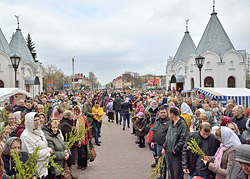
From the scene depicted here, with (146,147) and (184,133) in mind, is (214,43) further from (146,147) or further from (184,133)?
(184,133)

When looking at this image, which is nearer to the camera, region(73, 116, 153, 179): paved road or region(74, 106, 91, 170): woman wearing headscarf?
region(73, 116, 153, 179): paved road

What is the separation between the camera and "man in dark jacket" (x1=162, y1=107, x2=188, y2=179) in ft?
13.5

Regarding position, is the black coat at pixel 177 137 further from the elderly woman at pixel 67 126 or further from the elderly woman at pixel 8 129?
the elderly woman at pixel 8 129

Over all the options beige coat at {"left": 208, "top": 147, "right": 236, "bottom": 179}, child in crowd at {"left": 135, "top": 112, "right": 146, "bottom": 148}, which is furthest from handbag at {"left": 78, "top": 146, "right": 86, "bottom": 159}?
beige coat at {"left": 208, "top": 147, "right": 236, "bottom": 179}

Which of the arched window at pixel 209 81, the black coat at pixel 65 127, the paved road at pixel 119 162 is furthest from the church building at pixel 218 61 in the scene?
the black coat at pixel 65 127

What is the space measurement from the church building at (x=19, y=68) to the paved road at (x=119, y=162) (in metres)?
19.0

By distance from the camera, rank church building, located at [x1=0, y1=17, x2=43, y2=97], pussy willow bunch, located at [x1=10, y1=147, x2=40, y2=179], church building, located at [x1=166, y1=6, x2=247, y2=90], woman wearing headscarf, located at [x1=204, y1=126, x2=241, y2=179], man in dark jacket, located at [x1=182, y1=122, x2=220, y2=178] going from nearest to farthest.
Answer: pussy willow bunch, located at [x1=10, y1=147, x2=40, y2=179], woman wearing headscarf, located at [x1=204, y1=126, x2=241, y2=179], man in dark jacket, located at [x1=182, y1=122, x2=220, y2=178], church building, located at [x1=0, y1=17, x2=43, y2=97], church building, located at [x1=166, y1=6, x2=247, y2=90]

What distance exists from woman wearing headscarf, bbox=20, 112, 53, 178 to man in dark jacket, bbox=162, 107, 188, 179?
8.21 ft

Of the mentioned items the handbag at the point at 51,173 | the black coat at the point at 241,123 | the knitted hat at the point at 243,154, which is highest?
the knitted hat at the point at 243,154

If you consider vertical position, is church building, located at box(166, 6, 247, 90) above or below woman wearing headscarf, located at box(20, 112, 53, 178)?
above

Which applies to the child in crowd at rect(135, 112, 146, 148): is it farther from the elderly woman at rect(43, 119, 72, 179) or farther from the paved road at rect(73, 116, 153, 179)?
the elderly woman at rect(43, 119, 72, 179)

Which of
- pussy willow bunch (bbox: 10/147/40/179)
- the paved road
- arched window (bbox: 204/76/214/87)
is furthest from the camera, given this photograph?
arched window (bbox: 204/76/214/87)

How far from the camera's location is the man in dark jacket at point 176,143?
13.5 feet

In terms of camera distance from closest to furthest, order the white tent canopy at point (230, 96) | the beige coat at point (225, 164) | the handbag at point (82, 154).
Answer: the beige coat at point (225, 164) → the handbag at point (82, 154) → the white tent canopy at point (230, 96)
